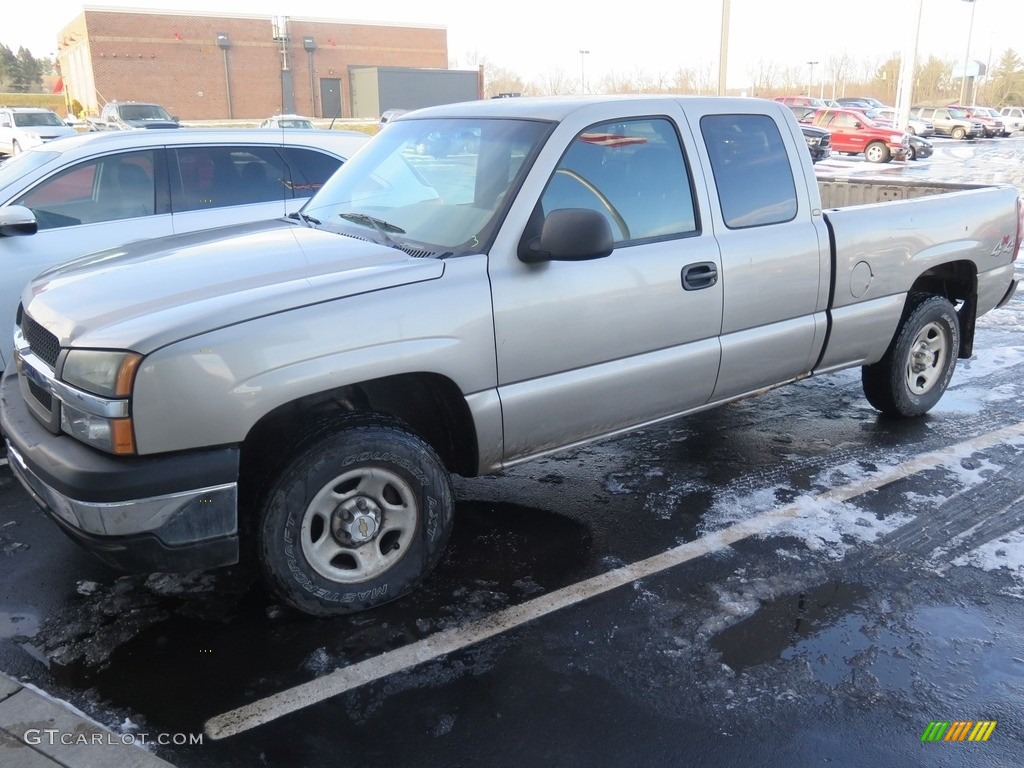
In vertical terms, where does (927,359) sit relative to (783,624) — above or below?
above

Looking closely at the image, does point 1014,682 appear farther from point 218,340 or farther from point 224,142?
point 224,142

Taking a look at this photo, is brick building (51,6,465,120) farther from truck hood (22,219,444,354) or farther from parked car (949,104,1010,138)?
truck hood (22,219,444,354)

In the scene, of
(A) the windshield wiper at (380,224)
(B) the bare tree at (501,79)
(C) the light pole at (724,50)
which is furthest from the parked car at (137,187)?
(B) the bare tree at (501,79)

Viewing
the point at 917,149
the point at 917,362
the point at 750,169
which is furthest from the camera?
the point at 917,149

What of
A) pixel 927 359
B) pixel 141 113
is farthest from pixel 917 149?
pixel 141 113

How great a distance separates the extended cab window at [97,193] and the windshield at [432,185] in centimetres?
204

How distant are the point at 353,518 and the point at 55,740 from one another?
120 centimetres

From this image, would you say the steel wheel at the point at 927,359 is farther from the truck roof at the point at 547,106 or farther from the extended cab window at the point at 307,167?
the extended cab window at the point at 307,167

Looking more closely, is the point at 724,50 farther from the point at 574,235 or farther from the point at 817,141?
the point at 574,235

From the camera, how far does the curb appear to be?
263 centimetres

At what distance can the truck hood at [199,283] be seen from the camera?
2.96m

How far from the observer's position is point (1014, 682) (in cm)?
304

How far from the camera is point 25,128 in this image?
27.0 m

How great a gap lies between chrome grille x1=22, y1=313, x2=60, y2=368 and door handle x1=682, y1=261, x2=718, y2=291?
8.68 feet
